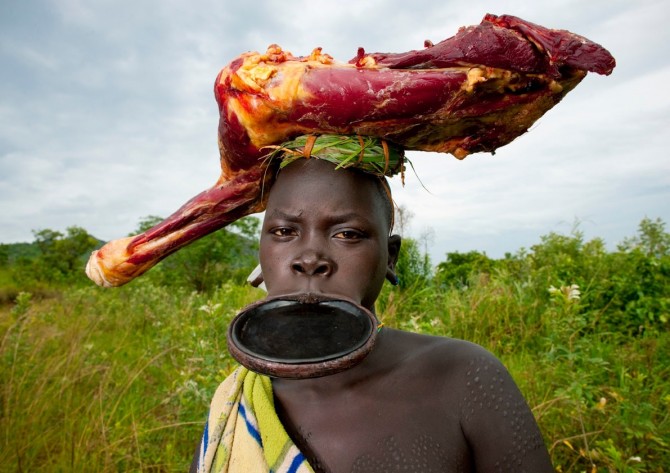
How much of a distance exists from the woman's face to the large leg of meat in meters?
0.14

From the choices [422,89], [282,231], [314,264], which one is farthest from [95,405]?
[422,89]

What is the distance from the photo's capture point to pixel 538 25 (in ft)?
3.90

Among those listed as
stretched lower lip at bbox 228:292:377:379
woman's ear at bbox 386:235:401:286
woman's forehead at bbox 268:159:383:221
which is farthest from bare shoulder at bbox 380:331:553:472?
woman's forehead at bbox 268:159:383:221

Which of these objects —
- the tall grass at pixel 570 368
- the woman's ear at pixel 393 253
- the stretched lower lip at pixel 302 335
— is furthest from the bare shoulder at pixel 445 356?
the tall grass at pixel 570 368

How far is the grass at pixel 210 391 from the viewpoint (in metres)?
2.61

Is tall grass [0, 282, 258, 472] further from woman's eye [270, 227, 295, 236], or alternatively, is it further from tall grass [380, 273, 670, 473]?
woman's eye [270, 227, 295, 236]

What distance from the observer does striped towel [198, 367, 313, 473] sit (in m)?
1.39

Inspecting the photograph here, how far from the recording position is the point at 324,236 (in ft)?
4.46

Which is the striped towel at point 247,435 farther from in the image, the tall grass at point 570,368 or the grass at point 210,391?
the tall grass at point 570,368

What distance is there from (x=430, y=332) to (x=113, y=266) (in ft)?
7.82

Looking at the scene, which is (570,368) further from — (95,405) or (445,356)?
(95,405)

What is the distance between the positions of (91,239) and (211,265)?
822cm

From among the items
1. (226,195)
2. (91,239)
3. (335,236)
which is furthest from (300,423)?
(91,239)

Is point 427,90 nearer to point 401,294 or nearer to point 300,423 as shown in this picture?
point 300,423
